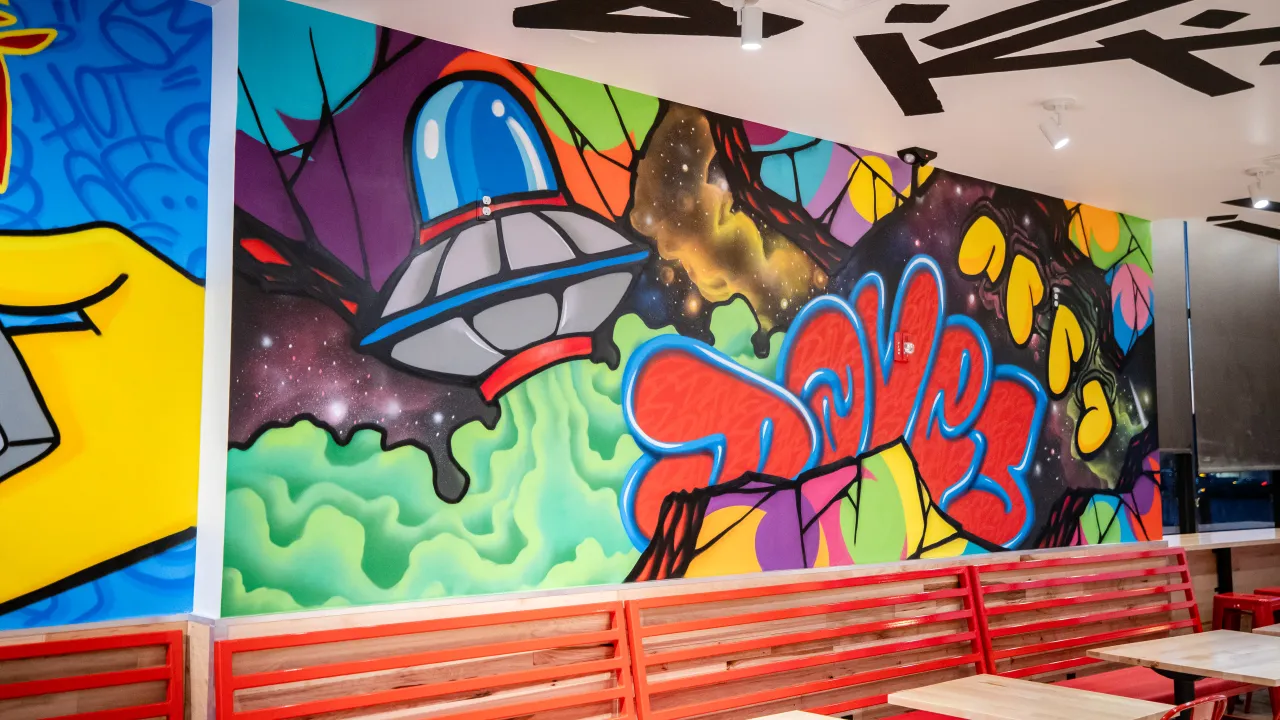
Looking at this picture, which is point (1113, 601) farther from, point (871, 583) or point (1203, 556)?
point (871, 583)

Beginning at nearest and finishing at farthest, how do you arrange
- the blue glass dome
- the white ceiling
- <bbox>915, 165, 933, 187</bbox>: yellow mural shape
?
the white ceiling
the blue glass dome
<bbox>915, 165, 933, 187</bbox>: yellow mural shape

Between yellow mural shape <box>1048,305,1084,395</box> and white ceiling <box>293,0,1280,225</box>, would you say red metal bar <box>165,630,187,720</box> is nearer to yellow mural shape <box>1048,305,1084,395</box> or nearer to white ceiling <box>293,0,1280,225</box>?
white ceiling <box>293,0,1280,225</box>

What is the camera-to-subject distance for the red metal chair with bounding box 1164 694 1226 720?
9.46 feet

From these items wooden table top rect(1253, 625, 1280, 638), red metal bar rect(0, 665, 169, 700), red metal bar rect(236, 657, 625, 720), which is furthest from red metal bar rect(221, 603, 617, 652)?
wooden table top rect(1253, 625, 1280, 638)

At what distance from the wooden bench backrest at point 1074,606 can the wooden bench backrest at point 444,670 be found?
2.18m

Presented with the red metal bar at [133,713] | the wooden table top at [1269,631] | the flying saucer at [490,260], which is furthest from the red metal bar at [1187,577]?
the red metal bar at [133,713]

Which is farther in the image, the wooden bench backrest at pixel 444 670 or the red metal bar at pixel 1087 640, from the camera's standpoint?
the red metal bar at pixel 1087 640

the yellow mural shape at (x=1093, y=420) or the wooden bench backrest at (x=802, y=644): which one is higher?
the yellow mural shape at (x=1093, y=420)

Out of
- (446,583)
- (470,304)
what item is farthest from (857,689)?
(470,304)

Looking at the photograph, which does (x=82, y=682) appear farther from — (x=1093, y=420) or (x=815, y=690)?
(x=1093, y=420)

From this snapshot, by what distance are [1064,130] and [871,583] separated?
7.33 feet

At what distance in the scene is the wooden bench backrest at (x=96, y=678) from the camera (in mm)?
2828

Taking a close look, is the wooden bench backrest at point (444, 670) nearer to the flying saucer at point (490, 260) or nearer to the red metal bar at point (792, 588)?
the red metal bar at point (792, 588)

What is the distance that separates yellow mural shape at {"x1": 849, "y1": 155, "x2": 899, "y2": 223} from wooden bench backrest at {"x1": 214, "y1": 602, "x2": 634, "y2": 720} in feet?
8.03
